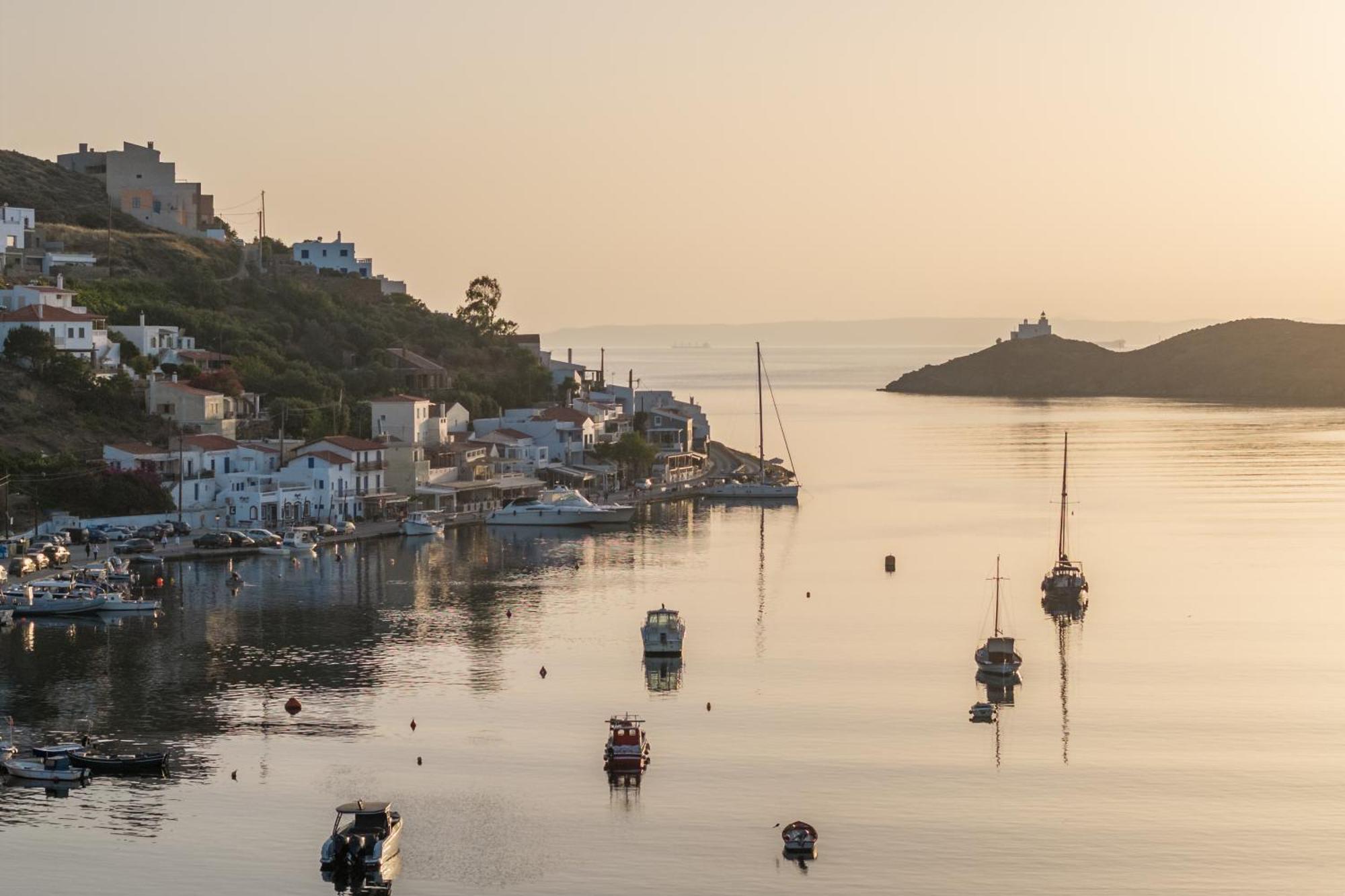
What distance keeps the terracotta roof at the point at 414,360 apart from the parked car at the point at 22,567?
52708 mm

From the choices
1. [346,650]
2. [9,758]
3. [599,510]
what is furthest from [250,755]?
[599,510]

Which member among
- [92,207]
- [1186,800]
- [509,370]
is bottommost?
[1186,800]

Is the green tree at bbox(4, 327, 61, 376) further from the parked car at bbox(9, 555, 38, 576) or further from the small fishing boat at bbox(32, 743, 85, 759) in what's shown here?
the small fishing boat at bbox(32, 743, 85, 759)

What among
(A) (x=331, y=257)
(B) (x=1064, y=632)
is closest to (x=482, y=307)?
(A) (x=331, y=257)

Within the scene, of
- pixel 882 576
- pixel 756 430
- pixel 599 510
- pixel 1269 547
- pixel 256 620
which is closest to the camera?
pixel 256 620

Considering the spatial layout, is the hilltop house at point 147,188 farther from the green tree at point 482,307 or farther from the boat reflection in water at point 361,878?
the boat reflection in water at point 361,878

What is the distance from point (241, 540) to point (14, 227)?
46.5 m

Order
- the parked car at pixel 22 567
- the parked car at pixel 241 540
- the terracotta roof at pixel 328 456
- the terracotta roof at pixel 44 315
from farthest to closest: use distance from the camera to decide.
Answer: the terracotta roof at pixel 44 315 < the terracotta roof at pixel 328 456 < the parked car at pixel 241 540 < the parked car at pixel 22 567

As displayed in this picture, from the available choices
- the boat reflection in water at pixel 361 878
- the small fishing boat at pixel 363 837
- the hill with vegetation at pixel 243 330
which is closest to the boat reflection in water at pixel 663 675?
the small fishing boat at pixel 363 837

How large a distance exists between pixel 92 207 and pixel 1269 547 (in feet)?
287

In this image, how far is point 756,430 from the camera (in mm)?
180750

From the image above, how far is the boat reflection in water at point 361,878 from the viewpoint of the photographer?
36.4 metres

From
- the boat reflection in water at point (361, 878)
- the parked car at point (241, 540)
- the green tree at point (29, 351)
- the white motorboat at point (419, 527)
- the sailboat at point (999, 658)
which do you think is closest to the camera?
the boat reflection in water at point (361, 878)

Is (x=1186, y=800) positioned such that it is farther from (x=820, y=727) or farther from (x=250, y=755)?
(x=250, y=755)
